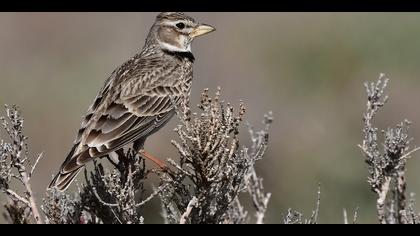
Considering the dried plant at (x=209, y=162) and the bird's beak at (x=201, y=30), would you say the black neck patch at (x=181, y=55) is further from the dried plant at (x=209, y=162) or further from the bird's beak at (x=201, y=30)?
the dried plant at (x=209, y=162)

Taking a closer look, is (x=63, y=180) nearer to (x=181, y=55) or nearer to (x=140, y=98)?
(x=140, y=98)

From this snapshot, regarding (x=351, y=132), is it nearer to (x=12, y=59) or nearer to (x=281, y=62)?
(x=281, y=62)

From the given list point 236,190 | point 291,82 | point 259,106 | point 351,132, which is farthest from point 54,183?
point 291,82

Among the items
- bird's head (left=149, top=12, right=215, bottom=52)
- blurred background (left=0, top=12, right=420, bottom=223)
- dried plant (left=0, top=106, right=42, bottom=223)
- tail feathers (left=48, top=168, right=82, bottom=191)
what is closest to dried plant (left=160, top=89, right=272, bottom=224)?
tail feathers (left=48, top=168, right=82, bottom=191)

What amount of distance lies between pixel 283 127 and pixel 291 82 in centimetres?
230

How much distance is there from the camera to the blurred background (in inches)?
490

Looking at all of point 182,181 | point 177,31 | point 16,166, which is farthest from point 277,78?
point 16,166

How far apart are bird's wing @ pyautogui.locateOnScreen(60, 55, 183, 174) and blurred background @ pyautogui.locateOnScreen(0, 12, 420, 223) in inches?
125

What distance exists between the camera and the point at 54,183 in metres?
6.69

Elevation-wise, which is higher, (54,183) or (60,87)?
(60,87)

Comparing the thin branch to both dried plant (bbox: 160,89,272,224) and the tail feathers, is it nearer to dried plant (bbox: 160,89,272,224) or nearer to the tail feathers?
dried plant (bbox: 160,89,272,224)

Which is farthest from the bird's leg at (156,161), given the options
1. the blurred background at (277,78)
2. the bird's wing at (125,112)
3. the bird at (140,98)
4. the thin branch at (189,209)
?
the blurred background at (277,78)

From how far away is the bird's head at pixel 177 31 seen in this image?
8836 mm

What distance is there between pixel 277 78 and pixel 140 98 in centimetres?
999
